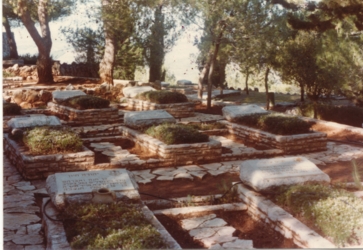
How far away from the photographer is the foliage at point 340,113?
1205 cm

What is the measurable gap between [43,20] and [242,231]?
11817mm

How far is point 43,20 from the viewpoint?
1424cm

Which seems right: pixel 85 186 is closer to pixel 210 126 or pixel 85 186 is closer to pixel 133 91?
pixel 210 126

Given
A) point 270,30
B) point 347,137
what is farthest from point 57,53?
point 347,137

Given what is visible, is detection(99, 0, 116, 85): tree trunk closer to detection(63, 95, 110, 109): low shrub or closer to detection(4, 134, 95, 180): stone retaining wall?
detection(63, 95, 110, 109): low shrub

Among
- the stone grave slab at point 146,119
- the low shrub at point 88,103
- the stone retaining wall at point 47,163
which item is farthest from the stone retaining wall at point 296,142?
the low shrub at point 88,103

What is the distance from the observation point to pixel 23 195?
5.66 m

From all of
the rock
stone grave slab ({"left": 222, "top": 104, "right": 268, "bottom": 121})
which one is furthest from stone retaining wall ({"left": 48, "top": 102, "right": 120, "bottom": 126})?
stone grave slab ({"left": 222, "top": 104, "right": 268, "bottom": 121})

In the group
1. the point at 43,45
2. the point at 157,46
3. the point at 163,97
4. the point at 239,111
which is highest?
the point at 157,46

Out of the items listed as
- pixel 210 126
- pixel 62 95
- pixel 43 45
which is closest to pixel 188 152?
pixel 210 126

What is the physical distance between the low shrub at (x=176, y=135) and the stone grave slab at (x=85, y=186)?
2584 mm

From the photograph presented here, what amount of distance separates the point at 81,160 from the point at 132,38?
1213 centimetres

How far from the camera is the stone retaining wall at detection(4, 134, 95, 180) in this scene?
21.2ft

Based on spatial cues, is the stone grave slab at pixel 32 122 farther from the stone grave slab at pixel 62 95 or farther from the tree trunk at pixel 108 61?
the tree trunk at pixel 108 61
